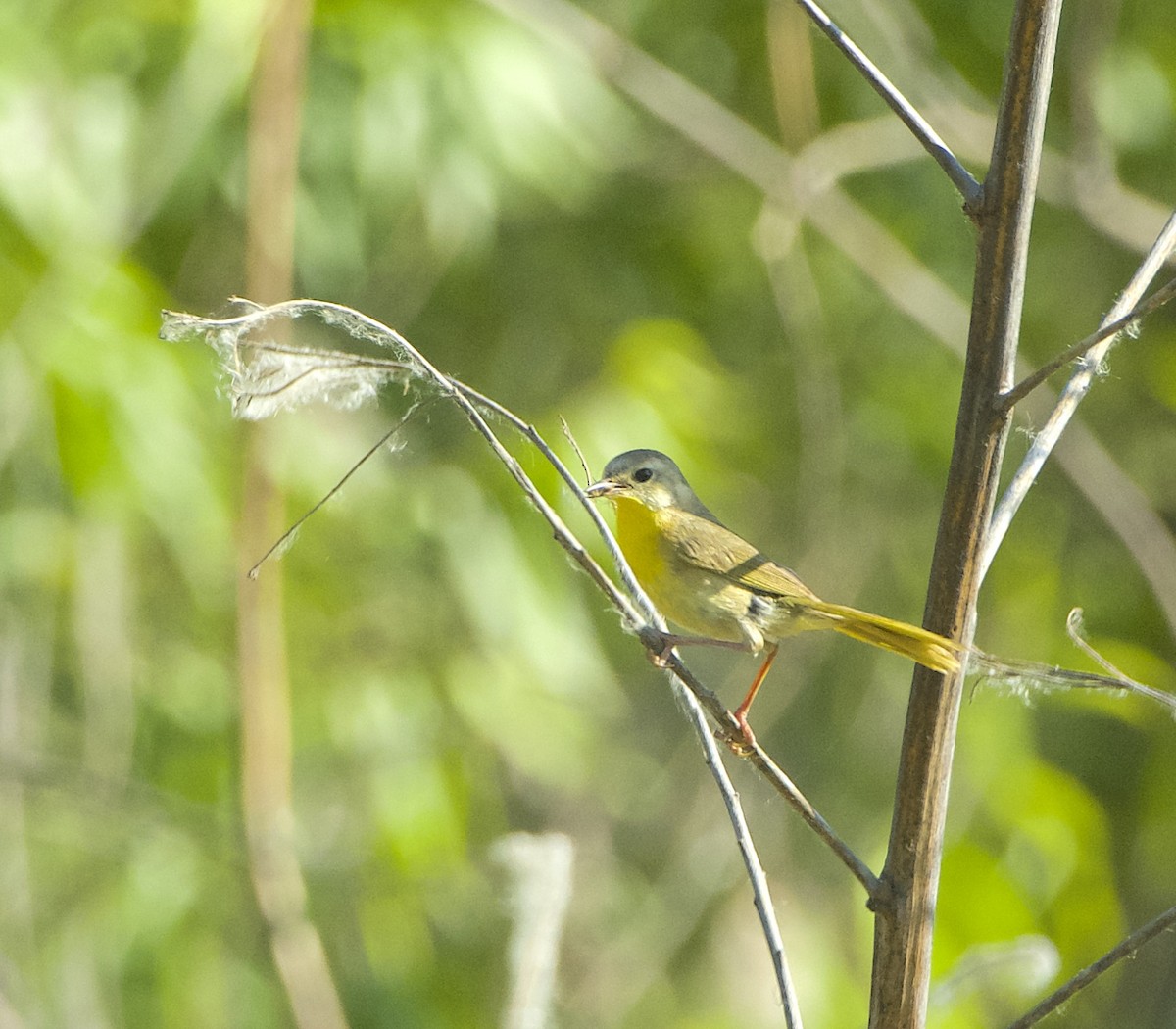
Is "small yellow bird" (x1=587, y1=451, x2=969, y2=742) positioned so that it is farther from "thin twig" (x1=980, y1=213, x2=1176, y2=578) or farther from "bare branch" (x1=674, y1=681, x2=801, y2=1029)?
"thin twig" (x1=980, y1=213, x2=1176, y2=578)

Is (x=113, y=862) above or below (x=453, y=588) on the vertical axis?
→ below

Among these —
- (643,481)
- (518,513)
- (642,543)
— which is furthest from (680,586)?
(518,513)

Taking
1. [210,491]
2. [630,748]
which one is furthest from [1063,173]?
[630,748]

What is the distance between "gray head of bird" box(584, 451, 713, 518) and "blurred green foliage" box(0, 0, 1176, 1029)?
717 millimetres

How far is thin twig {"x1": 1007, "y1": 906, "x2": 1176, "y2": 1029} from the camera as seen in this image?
1085 mm

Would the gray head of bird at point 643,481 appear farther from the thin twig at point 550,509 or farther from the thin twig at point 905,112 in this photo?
the thin twig at point 905,112

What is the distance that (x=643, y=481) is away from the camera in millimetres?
2715

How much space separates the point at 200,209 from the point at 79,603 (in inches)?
53.4

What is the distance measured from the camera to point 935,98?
3570 millimetres

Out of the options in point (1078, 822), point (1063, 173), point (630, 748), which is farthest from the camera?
point (630, 748)

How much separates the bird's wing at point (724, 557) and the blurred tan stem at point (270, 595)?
1.03 meters

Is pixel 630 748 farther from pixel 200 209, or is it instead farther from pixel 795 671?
pixel 200 209

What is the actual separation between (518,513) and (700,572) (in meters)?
A: 1.59

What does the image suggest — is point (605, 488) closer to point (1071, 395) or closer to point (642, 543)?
point (642, 543)
